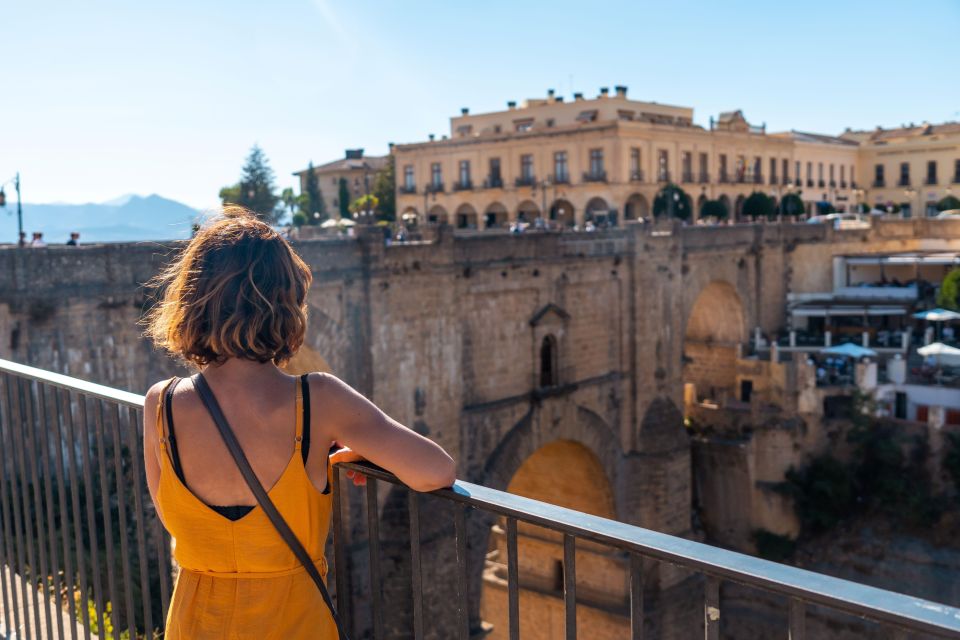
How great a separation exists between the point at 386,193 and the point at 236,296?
4757 cm

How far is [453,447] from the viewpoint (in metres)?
17.0

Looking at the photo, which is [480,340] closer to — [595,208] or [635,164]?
[595,208]

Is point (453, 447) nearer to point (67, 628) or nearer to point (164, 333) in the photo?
point (67, 628)

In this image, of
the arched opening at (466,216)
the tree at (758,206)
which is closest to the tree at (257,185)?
the arched opening at (466,216)

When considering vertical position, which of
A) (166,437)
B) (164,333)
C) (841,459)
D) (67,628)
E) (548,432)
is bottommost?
(841,459)

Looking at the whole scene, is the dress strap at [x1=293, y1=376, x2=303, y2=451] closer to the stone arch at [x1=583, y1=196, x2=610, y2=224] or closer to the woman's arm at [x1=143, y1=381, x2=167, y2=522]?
the woman's arm at [x1=143, y1=381, x2=167, y2=522]

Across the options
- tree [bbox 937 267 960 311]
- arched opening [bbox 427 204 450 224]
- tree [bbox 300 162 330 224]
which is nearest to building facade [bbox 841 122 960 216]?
tree [bbox 937 267 960 311]

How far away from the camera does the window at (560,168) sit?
A: 131 ft

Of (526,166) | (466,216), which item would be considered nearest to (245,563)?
(526,166)

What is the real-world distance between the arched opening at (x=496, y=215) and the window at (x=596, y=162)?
178 inches

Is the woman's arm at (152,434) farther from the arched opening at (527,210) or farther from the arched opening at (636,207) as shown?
the arched opening at (527,210)

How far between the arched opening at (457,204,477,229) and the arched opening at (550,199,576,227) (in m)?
3.82

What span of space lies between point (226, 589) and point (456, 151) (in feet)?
136

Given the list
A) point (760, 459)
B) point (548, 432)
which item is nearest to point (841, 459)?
point (760, 459)
